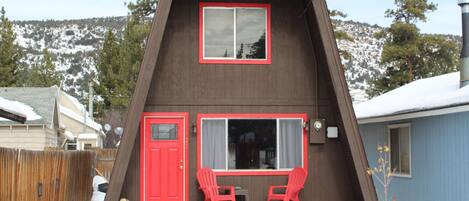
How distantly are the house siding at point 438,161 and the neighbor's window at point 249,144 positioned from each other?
2.57 metres

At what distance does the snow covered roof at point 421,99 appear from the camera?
10844mm

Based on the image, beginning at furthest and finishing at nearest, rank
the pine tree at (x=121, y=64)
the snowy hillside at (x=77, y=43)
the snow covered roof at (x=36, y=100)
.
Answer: the snowy hillside at (x=77, y=43)
the pine tree at (x=121, y=64)
the snow covered roof at (x=36, y=100)

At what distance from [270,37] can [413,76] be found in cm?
2123

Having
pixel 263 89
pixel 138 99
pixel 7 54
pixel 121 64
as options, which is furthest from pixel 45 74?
pixel 138 99

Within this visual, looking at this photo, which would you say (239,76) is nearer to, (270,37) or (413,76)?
(270,37)

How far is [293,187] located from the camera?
1086cm

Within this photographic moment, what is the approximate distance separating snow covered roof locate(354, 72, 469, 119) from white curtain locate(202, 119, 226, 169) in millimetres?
3780

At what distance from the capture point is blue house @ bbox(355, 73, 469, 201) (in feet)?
35.3

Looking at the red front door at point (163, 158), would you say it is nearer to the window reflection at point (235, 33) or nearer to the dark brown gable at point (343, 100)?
the window reflection at point (235, 33)

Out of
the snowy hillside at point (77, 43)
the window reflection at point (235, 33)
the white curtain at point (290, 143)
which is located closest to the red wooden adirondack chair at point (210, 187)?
the white curtain at point (290, 143)

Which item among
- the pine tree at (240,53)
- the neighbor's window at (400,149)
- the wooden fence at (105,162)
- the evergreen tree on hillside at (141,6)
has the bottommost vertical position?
the wooden fence at (105,162)

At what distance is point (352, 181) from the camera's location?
11320mm

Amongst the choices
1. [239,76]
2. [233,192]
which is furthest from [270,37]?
[233,192]

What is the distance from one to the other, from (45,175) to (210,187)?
10.4ft
